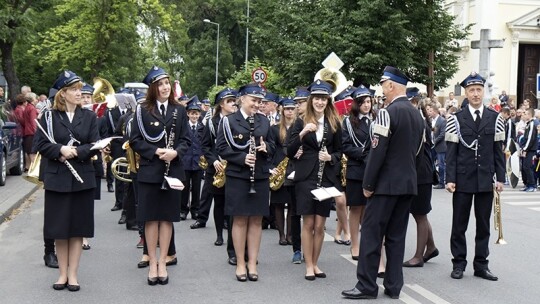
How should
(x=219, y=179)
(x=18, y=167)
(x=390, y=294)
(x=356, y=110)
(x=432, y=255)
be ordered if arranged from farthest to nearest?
(x=18, y=167), (x=219, y=179), (x=356, y=110), (x=432, y=255), (x=390, y=294)

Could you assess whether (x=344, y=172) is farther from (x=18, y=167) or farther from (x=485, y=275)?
(x=18, y=167)

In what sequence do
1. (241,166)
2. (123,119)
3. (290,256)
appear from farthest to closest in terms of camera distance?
(123,119) → (290,256) → (241,166)

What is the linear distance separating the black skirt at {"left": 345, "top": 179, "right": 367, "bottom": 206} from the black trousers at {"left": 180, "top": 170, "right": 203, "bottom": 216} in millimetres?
3943

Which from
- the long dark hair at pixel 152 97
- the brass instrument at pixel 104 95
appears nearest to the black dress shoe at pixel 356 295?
the long dark hair at pixel 152 97

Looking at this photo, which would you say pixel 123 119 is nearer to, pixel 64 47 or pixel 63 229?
pixel 63 229

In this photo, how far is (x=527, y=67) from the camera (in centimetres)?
4091

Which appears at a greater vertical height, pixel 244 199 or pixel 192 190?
pixel 244 199

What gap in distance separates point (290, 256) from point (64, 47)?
2463cm

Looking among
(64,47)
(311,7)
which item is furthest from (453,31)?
(64,47)

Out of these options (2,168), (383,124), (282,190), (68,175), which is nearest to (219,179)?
(282,190)

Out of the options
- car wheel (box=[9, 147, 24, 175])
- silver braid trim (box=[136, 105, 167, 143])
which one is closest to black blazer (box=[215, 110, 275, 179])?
silver braid trim (box=[136, 105, 167, 143])

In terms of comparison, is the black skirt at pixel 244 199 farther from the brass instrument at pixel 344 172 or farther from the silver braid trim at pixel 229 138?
the brass instrument at pixel 344 172

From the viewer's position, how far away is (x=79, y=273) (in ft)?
27.4

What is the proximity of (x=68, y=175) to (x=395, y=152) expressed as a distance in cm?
329
